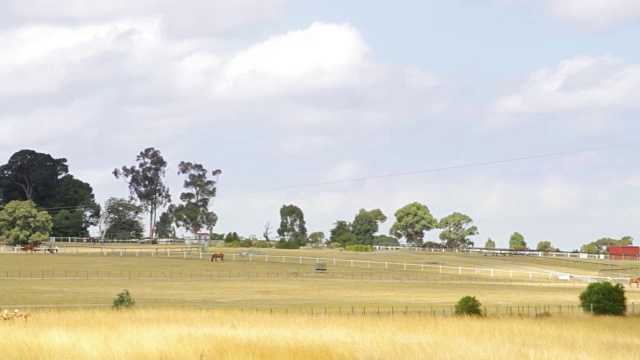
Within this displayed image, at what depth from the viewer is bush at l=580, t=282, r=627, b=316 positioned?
64188mm

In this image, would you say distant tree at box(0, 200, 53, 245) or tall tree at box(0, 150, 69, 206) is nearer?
distant tree at box(0, 200, 53, 245)

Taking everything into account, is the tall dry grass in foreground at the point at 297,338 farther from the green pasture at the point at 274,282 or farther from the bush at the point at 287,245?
the bush at the point at 287,245

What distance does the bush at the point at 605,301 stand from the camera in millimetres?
64188

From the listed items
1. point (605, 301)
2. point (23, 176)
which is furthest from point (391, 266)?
point (23, 176)

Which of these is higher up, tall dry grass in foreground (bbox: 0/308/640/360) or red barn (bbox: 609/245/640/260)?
red barn (bbox: 609/245/640/260)

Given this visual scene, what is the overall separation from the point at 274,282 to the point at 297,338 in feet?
214

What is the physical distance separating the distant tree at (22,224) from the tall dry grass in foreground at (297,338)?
111 metres

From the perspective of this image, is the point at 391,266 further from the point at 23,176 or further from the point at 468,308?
the point at 23,176

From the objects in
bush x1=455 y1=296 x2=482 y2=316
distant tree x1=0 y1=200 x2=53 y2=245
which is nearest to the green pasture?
bush x1=455 y1=296 x2=482 y2=316

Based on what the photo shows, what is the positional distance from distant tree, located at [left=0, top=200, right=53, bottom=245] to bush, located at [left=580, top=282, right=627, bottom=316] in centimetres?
11209

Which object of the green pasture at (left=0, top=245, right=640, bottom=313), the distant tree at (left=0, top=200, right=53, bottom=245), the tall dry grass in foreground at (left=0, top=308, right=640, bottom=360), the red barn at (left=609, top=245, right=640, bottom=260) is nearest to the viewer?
the tall dry grass in foreground at (left=0, top=308, right=640, bottom=360)

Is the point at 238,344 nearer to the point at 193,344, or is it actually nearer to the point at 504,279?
the point at 193,344

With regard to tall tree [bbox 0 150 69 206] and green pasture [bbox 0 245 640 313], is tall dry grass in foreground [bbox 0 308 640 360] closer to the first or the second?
green pasture [bbox 0 245 640 313]

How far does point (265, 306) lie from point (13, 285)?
31.1 m
